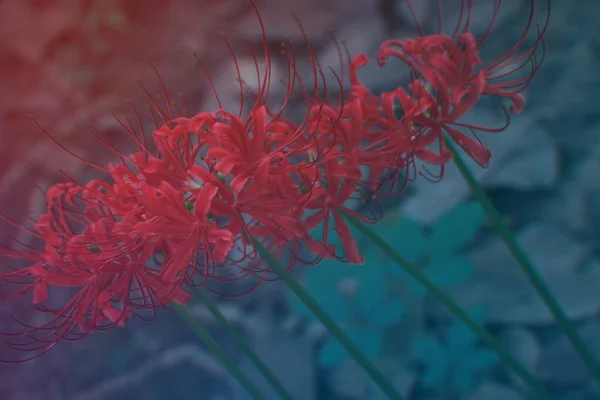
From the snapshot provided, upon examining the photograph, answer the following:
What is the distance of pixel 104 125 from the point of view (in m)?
1.05

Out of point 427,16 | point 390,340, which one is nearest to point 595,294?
point 390,340

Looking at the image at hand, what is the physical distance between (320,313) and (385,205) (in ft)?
1.50

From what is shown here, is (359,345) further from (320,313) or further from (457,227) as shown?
(320,313)

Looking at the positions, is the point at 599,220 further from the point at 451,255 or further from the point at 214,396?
the point at 214,396

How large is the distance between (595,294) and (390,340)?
0.33 metres

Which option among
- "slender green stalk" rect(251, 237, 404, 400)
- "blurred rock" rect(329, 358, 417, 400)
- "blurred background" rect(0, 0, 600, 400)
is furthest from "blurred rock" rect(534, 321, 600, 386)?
"slender green stalk" rect(251, 237, 404, 400)

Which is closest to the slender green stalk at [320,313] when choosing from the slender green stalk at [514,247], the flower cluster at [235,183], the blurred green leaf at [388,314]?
the flower cluster at [235,183]

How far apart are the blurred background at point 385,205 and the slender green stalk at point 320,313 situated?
0.40 meters

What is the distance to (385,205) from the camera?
959 millimetres

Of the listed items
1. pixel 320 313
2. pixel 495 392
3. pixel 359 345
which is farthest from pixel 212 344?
A: pixel 495 392

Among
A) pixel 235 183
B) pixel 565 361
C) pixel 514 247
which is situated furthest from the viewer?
pixel 565 361

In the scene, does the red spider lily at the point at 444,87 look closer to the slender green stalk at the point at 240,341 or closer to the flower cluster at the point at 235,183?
the flower cluster at the point at 235,183

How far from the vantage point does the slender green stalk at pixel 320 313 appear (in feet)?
1.62

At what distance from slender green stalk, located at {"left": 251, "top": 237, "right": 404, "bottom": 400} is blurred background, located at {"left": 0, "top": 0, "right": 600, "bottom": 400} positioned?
1.31ft
